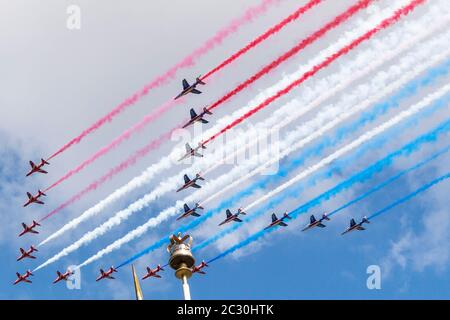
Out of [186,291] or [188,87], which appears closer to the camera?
[186,291]

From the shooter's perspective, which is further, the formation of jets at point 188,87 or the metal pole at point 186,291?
the formation of jets at point 188,87

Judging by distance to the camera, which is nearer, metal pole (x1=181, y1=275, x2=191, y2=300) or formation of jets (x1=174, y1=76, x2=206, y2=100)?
metal pole (x1=181, y1=275, x2=191, y2=300)

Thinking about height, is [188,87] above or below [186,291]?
above

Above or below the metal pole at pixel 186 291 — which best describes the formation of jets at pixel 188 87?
above

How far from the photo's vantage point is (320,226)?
99062 mm

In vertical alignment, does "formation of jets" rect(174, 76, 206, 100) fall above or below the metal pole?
above

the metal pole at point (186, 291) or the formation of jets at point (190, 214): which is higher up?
the formation of jets at point (190, 214)
